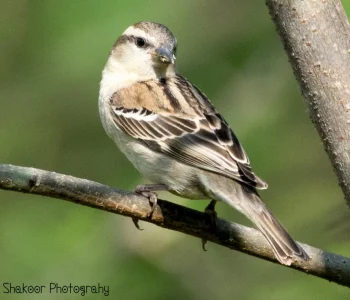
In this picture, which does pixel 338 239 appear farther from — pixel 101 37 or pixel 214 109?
pixel 101 37

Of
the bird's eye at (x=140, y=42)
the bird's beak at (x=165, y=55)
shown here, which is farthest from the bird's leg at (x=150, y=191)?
the bird's eye at (x=140, y=42)

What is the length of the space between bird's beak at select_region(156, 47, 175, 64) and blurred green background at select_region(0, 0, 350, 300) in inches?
10.3

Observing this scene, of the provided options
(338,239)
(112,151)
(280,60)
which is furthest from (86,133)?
(338,239)

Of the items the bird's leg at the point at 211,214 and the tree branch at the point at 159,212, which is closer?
the tree branch at the point at 159,212

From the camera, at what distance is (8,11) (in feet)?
20.8

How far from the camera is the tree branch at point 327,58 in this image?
327 centimetres

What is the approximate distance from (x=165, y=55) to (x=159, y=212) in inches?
69.8

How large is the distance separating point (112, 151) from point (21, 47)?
1173 millimetres

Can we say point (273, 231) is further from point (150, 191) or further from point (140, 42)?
point (140, 42)

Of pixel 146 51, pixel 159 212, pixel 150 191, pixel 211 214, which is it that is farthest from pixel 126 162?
pixel 159 212

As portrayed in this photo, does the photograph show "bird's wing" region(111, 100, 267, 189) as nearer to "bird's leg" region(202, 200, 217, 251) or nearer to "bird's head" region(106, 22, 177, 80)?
"bird's leg" region(202, 200, 217, 251)

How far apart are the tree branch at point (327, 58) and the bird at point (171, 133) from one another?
567 mm

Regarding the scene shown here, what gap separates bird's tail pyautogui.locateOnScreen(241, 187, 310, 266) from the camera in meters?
3.51

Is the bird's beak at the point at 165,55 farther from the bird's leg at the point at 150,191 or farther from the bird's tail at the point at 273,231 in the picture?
the bird's tail at the point at 273,231
